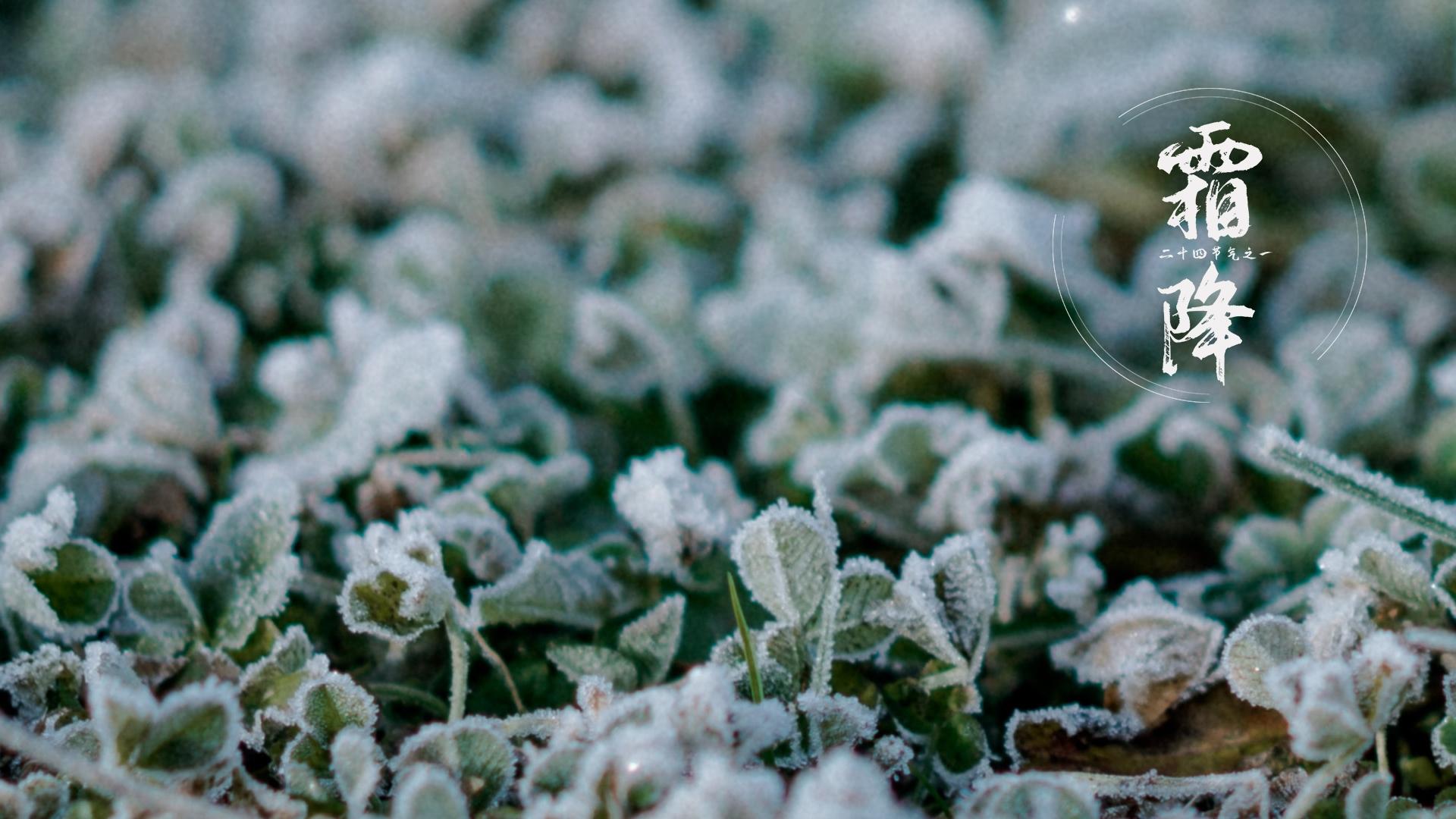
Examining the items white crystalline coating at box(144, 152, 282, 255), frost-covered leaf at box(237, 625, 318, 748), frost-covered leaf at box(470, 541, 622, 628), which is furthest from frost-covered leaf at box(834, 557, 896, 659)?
white crystalline coating at box(144, 152, 282, 255)

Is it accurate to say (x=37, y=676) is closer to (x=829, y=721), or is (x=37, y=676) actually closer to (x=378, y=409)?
(x=378, y=409)

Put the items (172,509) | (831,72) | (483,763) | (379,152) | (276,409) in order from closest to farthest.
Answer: (483,763) → (172,509) → (276,409) → (379,152) → (831,72)

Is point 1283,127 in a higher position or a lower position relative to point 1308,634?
higher

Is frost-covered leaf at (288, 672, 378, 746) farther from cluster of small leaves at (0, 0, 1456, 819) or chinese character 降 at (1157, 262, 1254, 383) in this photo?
chinese character 降 at (1157, 262, 1254, 383)

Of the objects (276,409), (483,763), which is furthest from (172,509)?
(483,763)

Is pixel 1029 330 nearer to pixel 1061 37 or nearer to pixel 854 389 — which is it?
pixel 854 389

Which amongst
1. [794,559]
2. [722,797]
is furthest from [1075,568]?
[722,797]

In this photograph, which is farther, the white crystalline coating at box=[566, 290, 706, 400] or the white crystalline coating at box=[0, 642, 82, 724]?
the white crystalline coating at box=[566, 290, 706, 400]
